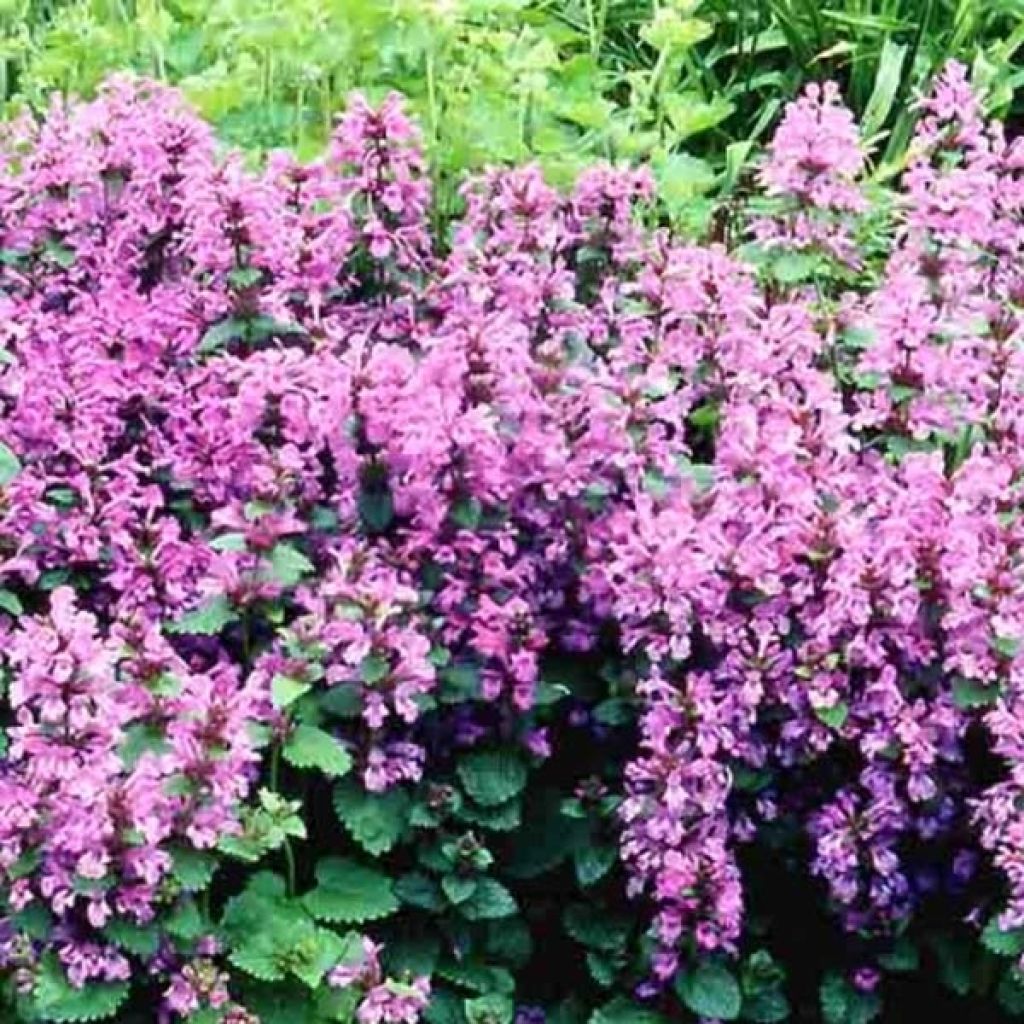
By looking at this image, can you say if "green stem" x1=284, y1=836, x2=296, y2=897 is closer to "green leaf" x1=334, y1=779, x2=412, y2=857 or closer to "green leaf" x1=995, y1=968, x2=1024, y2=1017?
"green leaf" x1=334, y1=779, x2=412, y2=857

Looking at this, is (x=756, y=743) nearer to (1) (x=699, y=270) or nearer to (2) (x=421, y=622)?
(2) (x=421, y=622)

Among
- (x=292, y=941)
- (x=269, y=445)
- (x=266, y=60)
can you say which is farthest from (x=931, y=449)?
(x=266, y=60)

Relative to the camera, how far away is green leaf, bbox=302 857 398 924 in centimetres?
247

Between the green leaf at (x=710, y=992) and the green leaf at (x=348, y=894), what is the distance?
0.33 m

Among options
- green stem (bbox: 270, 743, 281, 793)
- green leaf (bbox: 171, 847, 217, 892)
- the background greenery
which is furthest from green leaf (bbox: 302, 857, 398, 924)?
the background greenery

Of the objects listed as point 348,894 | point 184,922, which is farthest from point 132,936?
point 348,894

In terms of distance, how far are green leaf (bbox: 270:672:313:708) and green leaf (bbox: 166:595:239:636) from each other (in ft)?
0.33

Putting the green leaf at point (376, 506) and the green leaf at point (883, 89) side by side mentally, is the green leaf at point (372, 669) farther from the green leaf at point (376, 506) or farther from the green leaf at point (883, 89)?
the green leaf at point (883, 89)

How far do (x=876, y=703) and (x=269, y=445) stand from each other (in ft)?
2.45

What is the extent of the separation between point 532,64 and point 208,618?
113 cm

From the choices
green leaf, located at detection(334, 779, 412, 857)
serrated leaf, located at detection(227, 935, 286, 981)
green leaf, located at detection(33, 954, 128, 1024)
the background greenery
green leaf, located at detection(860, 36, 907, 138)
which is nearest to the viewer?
green leaf, located at detection(33, 954, 128, 1024)

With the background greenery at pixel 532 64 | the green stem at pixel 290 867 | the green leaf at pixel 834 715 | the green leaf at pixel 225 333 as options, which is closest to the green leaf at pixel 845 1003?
the green leaf at pixel 834 715

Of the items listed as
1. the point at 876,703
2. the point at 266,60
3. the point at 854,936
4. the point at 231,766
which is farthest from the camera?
the point at 266,60

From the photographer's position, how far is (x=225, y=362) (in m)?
2.69
